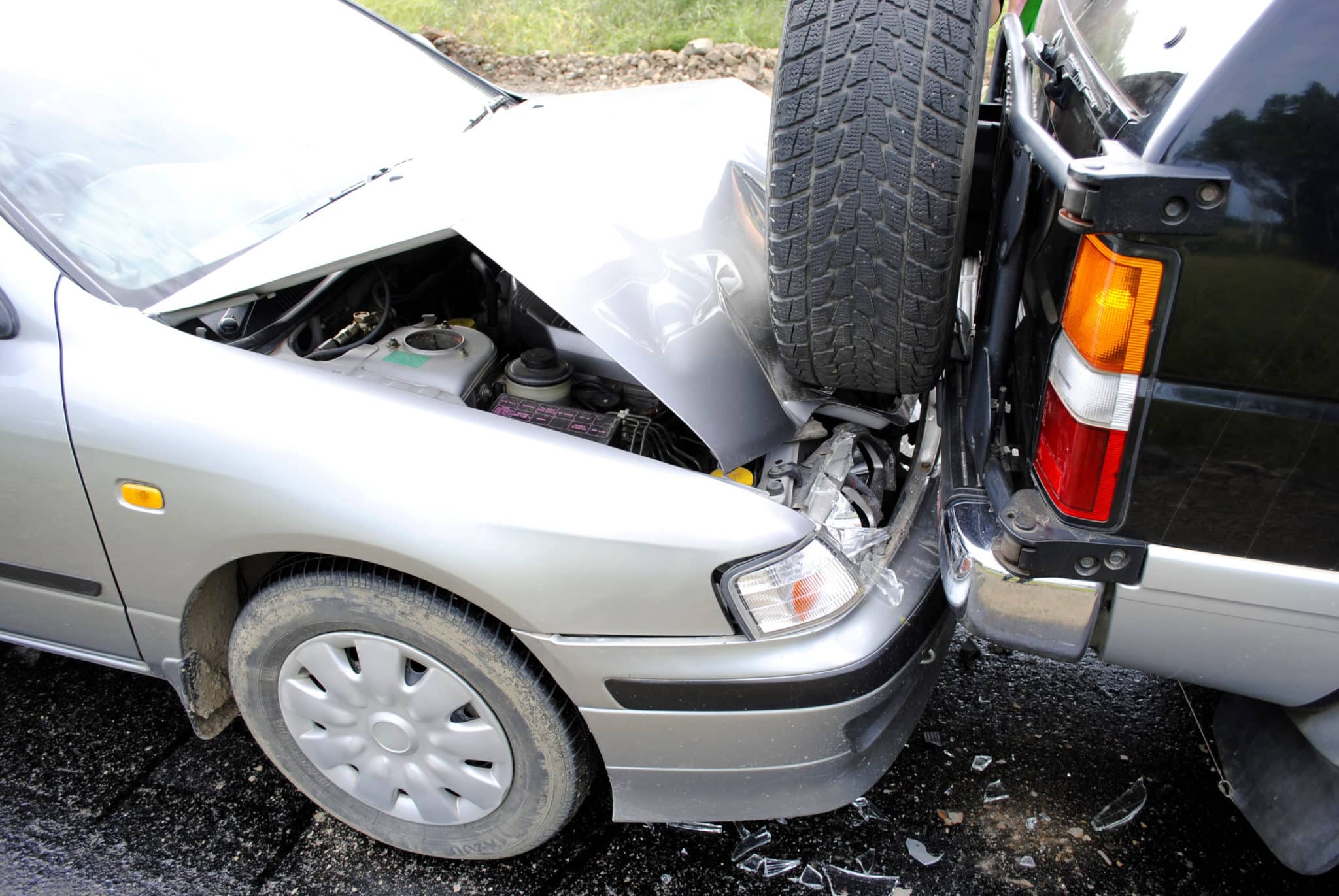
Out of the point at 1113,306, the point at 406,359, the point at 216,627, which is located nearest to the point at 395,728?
the point at 216,627

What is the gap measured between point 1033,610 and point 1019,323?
0.62 m

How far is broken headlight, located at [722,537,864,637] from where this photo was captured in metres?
1.53

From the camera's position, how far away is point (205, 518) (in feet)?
5.41

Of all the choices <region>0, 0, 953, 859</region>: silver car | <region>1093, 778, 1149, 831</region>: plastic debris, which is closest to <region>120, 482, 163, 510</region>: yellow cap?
<region>0, 0, 953, 859</region>: silver car

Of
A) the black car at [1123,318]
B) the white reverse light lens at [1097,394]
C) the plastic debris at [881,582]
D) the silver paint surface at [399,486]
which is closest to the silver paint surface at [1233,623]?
the black car at [1123,318]

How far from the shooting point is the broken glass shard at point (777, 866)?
6.30ft

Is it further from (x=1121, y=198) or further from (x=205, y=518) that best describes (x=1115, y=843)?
(x=205, y=518)

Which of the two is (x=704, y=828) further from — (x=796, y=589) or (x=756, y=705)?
(x=796, y=589)

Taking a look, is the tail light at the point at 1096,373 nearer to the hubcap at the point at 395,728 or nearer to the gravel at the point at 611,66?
the hubcap at the point at 395,728

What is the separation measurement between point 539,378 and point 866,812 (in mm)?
1229

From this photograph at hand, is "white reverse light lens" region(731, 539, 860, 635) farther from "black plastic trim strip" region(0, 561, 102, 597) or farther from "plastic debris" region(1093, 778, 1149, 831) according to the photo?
"black plastic trim strip" region(0, 561, 102, 597)

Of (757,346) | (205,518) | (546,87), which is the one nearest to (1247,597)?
(757,346)

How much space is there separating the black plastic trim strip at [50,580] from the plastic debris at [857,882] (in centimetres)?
163

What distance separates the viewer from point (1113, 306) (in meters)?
1.22
